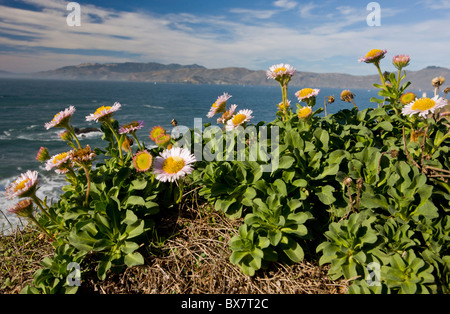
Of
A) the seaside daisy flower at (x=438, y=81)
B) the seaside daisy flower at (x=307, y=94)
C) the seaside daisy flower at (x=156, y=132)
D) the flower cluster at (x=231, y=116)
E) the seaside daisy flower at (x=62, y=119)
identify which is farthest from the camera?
the seaside daisy flower at (x=438, y=81)

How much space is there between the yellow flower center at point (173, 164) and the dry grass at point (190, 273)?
597 millimetres

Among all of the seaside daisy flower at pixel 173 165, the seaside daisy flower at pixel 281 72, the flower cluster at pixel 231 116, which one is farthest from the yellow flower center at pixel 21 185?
the seaside daisy flower at pixel 281 72

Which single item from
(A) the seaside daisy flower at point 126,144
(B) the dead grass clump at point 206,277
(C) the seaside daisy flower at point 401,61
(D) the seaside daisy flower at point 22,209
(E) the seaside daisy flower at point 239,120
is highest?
(C) the seaside daisy flower at point 401,61

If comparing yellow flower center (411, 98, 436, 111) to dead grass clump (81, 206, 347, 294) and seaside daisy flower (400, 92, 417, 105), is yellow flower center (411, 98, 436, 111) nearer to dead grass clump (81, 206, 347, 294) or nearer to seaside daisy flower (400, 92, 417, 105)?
seaside daisy flower (400, 92, 417, 105)

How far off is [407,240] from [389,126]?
3.86 ft

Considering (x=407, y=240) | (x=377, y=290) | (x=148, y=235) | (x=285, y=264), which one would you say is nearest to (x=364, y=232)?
(x=407, y=240)

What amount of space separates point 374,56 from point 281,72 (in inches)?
41.4

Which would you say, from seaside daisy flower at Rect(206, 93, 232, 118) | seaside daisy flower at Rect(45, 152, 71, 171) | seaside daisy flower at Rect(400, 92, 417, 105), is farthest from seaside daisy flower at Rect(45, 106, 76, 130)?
seaside daisy flower at Rect(400, 92, 417, 105)

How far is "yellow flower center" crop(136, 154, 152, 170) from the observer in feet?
6.82

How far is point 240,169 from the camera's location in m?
2.23

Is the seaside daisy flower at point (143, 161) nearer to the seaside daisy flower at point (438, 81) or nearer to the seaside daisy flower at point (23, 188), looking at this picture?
the seaside daisy flower at point (23, 188)

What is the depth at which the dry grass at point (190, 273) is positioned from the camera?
1893 millimetres
